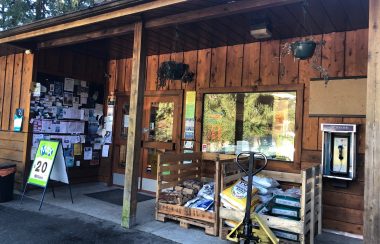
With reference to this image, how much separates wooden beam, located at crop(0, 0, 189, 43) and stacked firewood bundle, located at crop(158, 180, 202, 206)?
260 centimetres

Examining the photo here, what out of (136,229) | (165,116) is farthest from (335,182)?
(165,116)

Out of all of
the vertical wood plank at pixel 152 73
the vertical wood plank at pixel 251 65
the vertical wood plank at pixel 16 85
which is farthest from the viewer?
the vertical wood plank at pixel 152 73

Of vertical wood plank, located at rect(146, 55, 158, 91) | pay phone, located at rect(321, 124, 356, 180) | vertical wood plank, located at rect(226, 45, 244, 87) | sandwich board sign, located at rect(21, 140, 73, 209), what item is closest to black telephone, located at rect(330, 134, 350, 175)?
pay phone, located at rect(321, 124, 356, 180)

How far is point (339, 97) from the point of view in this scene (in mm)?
4730

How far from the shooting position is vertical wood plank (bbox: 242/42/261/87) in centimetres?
553

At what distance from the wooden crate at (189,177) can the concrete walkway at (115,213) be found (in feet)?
0.41

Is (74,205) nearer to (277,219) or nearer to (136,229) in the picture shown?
(136,229)

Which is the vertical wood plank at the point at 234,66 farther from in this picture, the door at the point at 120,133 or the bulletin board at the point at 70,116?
the bulletin board at the point at 70,116

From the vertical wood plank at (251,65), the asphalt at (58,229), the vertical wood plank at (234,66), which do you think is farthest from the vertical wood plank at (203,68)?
the asphalt at (58,229)

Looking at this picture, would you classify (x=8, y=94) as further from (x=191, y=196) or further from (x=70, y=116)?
(x=191, y=196)

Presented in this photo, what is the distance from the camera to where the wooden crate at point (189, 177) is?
436 cm

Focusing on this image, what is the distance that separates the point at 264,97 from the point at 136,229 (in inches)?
113

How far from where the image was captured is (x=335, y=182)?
469 centimetres

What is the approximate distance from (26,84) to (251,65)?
168 inches
